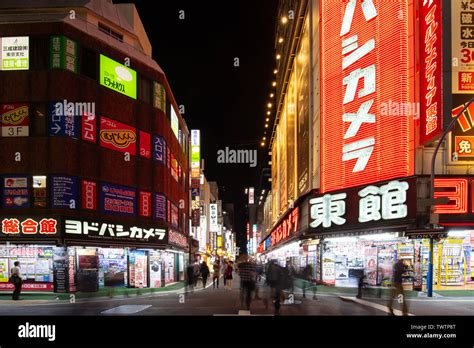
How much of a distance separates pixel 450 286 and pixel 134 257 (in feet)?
59.0

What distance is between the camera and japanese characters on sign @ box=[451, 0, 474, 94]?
22672mm

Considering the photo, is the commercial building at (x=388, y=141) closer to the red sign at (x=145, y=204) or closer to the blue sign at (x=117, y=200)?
the red sign at (x=145, y=204)

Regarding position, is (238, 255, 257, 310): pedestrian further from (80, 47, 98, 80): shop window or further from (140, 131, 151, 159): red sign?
(140, 131, 151, 159): red sign

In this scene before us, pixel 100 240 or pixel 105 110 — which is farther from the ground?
pixel 105 110

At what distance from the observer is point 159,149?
118 ft

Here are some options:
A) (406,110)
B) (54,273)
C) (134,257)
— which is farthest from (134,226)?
(406,110)

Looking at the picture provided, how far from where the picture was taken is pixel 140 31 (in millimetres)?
43594

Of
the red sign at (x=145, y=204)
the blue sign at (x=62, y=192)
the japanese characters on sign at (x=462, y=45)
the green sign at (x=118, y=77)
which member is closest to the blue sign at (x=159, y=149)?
the red sign at (x=145, y=204)

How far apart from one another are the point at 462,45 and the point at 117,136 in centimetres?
1965

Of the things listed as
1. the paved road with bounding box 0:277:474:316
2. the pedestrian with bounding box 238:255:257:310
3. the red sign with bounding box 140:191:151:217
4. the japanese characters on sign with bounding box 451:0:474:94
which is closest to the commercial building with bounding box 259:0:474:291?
the japanese characters on sign with bounding box 451:0:474:94

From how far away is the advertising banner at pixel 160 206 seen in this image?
118ft

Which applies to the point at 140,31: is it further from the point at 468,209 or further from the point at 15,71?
the point at 468,209

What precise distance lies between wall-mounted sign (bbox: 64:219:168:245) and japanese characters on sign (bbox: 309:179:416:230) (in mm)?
10222

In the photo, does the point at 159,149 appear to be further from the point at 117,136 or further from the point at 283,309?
the point at 283,309
